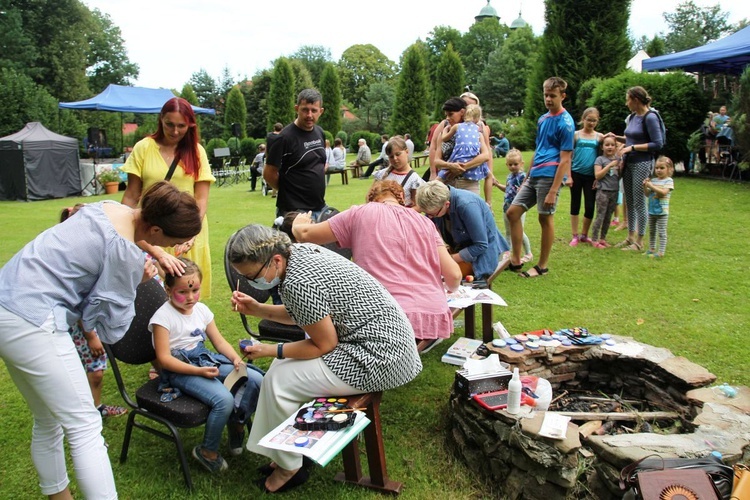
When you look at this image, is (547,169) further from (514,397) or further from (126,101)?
(126,101)

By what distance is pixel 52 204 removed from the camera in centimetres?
1532

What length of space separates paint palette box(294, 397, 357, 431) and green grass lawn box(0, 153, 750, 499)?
1.62 ft

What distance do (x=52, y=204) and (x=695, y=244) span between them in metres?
15.4

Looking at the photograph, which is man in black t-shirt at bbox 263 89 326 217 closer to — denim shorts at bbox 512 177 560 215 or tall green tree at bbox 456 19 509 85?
denim shorts at bbox 512 177 560 215

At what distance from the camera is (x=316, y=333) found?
250 centimetres

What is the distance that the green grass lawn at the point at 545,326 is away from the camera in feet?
9.22

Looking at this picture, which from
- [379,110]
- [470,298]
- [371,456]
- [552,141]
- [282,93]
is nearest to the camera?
[371,456]

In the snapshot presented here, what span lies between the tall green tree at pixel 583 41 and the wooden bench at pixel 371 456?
14.1 metres

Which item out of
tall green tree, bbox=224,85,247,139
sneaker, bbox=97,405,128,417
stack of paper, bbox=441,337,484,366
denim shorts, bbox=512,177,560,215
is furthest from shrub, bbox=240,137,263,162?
sneaker, bbox=97,405,128,417

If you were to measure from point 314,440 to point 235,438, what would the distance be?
93 centimetres

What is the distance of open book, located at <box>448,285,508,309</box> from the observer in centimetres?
388

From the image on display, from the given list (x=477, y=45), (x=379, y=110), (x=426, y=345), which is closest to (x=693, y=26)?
(x=477, y=45)

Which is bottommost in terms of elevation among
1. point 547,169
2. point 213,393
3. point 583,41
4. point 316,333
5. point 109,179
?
point 213,393

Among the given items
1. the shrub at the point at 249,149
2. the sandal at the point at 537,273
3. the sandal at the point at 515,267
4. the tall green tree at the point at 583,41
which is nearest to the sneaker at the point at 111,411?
the sandal at the point at 537,273
